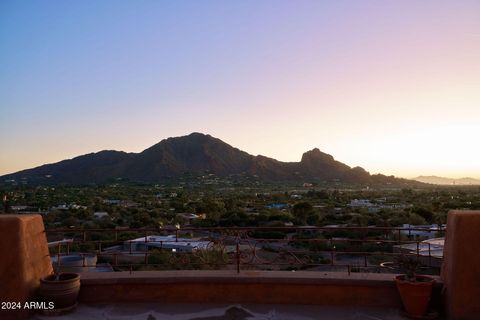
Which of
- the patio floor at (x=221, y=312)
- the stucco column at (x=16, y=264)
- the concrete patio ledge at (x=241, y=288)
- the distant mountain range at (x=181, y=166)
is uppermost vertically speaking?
the distant mountain range at (x=181, y=166)

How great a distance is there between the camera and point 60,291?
19.5ft

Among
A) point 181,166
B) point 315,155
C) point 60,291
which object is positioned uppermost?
point 315,155

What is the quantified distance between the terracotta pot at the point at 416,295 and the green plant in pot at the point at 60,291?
435 centimetres

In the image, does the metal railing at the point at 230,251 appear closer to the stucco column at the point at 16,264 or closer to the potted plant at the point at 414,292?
the stucco column at the point at 16,264

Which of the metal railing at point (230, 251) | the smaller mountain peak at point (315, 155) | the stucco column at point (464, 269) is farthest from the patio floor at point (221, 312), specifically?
the smaller mountain peak at point (315, 155)

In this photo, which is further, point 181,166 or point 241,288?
point 181,166

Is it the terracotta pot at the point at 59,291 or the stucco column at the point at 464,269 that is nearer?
the stucco column at the point at 464,269

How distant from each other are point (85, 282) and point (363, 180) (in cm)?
15851

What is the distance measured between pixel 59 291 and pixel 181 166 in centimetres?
12806

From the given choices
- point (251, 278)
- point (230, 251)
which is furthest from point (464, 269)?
point (230, 251)

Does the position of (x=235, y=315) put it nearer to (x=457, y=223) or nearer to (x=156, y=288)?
(x=156, y=288)

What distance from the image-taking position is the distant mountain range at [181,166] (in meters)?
131

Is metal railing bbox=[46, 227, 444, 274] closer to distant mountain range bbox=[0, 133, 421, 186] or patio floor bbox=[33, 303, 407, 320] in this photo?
patio floor bbox=[33, 303, 407, 320]

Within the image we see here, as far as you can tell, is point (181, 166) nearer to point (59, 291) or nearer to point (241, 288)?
point (241, 288)
